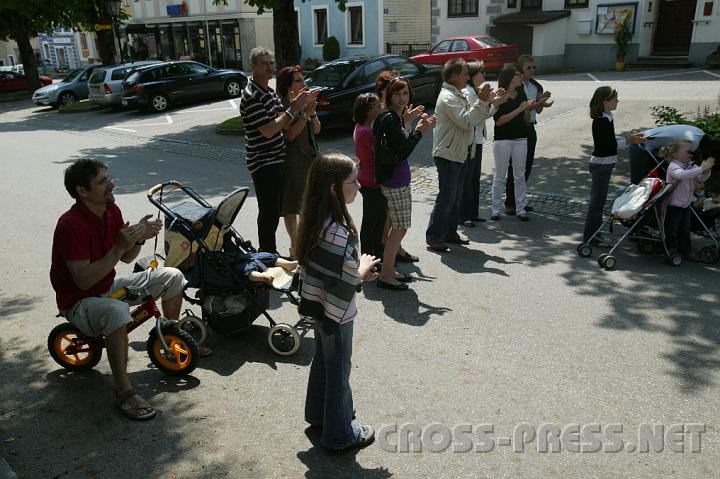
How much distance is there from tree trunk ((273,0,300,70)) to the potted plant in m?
14.7

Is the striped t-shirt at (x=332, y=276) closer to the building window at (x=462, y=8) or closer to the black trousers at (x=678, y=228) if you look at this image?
the black trousers at (x=678, y=228)

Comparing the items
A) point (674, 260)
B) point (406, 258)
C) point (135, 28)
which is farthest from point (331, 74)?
point (135, 28)

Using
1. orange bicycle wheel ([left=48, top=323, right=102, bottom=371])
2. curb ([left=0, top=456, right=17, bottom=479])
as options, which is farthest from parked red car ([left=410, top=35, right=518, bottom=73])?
curb ([left=0, top=456, right=17, bottom=479])

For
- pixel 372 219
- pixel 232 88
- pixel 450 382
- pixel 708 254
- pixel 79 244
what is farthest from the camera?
pixel 232 88

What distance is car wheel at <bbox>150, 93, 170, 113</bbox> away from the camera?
21141 mm

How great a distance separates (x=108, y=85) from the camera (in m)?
22.1

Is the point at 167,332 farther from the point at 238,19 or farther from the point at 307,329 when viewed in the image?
the point at 238,19

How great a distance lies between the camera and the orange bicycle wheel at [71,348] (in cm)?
444

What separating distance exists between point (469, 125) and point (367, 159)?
129 centimetres

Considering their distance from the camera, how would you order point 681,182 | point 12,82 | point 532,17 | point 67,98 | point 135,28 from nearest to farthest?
point 681,182
point 532,17
point 67,98
point 12,82
point 135,28

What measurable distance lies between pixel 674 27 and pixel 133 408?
85.3 feet

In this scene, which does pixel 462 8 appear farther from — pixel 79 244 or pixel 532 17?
pixel 79 244

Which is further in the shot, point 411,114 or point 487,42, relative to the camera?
point 487,42

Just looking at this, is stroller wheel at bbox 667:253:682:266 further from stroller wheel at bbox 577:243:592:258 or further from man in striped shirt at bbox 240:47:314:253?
man in striped shirt at bbox 240:47:314:253
